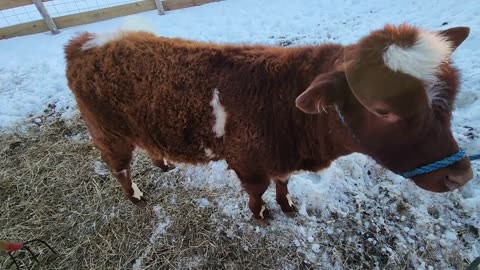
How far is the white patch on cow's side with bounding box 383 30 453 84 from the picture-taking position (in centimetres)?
157

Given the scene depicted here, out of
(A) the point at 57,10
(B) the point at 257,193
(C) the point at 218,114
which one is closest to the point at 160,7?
(A) the point at 57,10

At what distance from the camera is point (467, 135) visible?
3.52m

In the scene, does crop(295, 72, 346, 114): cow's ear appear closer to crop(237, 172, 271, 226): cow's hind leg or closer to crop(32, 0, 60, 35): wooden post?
crop(237, 172, 271, 226): cow's hind leg

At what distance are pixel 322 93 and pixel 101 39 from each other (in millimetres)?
2079

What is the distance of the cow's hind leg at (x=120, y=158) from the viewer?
10.3 ft

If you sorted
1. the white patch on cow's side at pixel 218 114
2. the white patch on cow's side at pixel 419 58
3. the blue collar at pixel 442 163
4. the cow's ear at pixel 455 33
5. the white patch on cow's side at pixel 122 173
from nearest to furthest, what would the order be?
the white patch on cow's side at pixel 419 58 → the blue collar at pixel 442 163 → the cow's ear at pixel 455 33 → the white patch on cow's side at pixel 218 114 → the white patch on cow's side at pixel 122 173

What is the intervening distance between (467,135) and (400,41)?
258cm

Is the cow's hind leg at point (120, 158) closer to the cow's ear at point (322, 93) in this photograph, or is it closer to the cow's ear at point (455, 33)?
the cow's ear at point (322, 93)

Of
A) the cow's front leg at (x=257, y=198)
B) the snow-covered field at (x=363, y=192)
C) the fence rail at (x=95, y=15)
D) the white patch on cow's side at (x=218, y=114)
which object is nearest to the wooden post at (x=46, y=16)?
the fence rail at (x=95, y=15)

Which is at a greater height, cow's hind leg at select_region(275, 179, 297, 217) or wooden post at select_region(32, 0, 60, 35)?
wooden post at select_region(32, 0, 60, 35)

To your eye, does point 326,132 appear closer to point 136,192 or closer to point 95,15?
point 136,192

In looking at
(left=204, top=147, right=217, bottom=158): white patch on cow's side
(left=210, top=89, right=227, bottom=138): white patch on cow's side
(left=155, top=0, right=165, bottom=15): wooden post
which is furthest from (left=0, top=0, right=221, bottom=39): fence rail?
(left=210, top=89, right=227, bottom=138): white patch on cow's side

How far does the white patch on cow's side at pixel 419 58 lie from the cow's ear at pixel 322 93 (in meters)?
0.26

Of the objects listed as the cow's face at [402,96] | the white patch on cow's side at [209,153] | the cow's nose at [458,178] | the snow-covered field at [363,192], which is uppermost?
the cow's face at [402,96]
